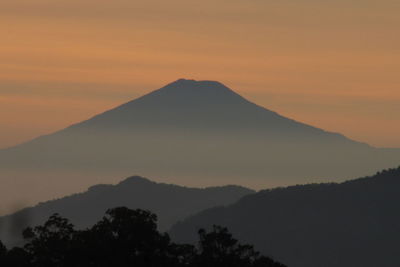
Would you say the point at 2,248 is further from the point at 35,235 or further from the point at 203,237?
the point at 203,237

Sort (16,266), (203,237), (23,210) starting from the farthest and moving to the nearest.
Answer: (23,210)
(203,237)
(16,266)

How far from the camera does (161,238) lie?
103 metres

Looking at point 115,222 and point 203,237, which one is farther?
point 203,237

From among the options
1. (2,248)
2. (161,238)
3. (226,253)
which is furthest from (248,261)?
(2,248)

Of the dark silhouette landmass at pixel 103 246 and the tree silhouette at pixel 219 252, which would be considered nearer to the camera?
the dark silhouette landmass at pixel 103 246

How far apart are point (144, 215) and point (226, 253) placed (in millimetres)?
9563

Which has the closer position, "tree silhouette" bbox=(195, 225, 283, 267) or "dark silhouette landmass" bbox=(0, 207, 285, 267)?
"dark silhouette landmass" bbox=(0, 207, 285, 267)

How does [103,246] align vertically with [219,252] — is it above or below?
below

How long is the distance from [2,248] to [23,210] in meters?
18.5

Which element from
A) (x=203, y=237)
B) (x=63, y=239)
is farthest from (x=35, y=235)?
(x=203, y=237)

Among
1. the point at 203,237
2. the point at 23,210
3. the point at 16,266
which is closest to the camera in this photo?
the point at 16,266

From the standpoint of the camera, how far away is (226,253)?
111 meters

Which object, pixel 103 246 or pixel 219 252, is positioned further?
pixel 219 252

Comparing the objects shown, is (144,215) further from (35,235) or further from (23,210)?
(23,210)
